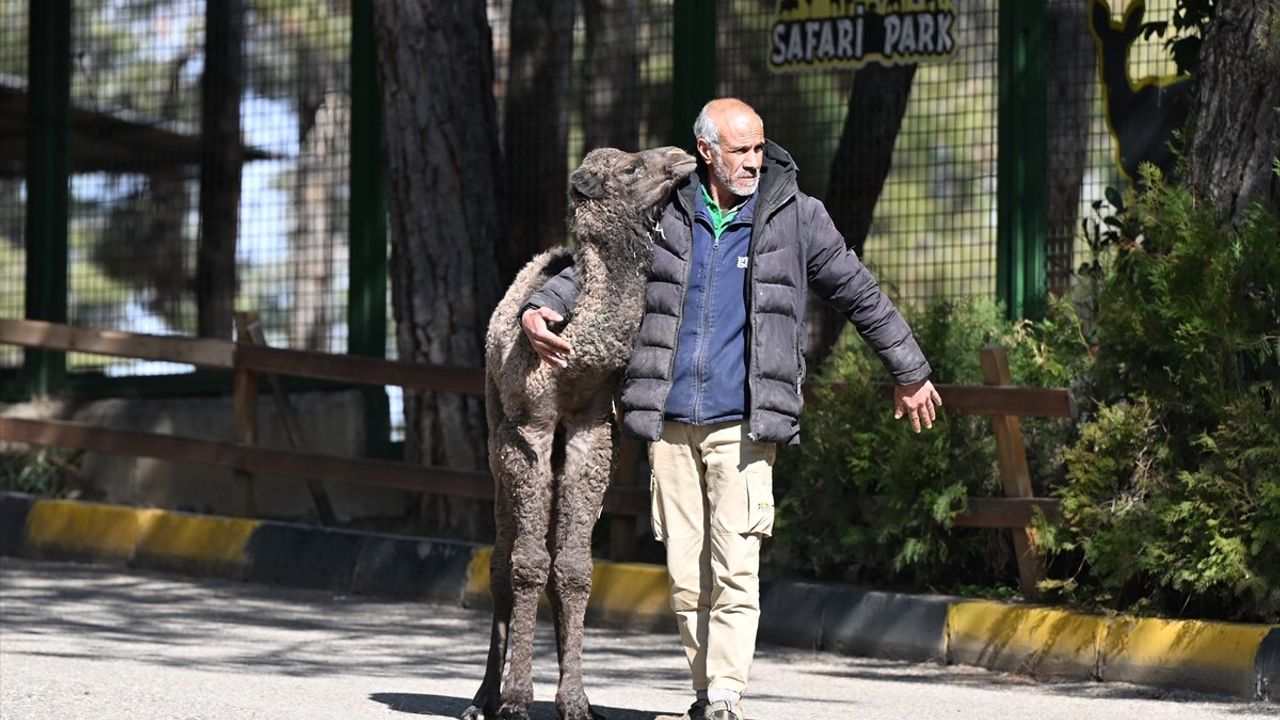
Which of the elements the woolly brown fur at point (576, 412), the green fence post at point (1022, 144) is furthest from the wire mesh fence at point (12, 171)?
the woolly brown fur at point (576, 412)

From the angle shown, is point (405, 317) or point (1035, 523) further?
point (405, 317)

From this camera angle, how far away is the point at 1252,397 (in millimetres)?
7859

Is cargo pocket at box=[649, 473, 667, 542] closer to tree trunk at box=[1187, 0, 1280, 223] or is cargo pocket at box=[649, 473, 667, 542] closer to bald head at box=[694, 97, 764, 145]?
bald head at box=[694, 97, 764, 145]

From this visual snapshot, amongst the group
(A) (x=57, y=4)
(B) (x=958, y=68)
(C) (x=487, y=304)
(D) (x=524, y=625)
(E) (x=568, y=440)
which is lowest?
(D) (x=524, y=625)

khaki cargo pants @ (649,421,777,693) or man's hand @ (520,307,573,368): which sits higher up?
man's hand @ (520,307,573,368)

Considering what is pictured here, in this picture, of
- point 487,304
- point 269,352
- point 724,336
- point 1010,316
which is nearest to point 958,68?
point 1010,316

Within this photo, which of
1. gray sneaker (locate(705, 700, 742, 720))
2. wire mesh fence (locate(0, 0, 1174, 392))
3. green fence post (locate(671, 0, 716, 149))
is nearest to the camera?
gray sneaker (locate(705, 700, 742, 720))

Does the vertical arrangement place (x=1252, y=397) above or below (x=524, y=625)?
above

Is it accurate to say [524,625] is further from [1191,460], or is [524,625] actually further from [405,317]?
[405,317]

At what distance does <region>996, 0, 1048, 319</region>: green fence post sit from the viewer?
420 inches

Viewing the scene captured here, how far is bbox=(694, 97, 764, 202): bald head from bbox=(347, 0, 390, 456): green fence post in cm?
679

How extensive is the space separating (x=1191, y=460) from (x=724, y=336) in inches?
121

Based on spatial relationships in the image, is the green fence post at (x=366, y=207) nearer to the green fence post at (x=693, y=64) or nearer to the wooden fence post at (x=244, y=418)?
the wooden fence post at (x=244, y=418)

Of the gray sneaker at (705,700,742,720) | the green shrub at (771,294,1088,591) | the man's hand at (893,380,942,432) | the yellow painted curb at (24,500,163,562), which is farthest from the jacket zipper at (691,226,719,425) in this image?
the yellow painted curb at (24,500,163,562)
